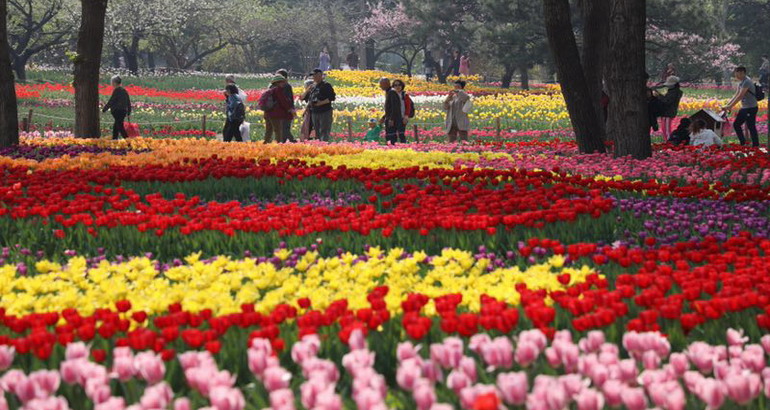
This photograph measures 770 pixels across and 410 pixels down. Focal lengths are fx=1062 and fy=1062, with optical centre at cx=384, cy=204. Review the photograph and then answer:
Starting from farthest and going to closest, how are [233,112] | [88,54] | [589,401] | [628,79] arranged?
[233,112], [88,54], [628,79], [589,401]

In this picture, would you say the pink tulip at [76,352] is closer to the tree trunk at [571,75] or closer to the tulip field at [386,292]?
the tulip field at [386,292]

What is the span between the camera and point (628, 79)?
14438 millimetres

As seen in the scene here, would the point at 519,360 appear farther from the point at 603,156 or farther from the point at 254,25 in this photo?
the point at 254,25

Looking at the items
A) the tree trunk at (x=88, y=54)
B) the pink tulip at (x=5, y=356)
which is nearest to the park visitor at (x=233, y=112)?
the tree trunk at (x=88, y=54)

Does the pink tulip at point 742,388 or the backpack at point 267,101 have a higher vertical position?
the backpack at point 267,101

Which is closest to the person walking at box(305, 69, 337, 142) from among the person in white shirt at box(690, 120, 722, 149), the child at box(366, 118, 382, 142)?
the child at box(366, 118, 382, 142)

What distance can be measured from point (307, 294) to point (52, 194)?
5269 mm

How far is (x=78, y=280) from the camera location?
6129mm

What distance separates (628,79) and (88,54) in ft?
34.3

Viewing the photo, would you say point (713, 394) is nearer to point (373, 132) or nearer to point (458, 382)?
point (458, 382)

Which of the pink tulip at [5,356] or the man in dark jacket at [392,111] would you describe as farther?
the man in dark jacket at [392,111]

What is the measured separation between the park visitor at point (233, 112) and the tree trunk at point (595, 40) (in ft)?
22.7

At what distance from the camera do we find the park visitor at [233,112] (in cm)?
2081

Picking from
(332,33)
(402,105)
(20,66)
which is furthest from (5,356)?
(332,33)
